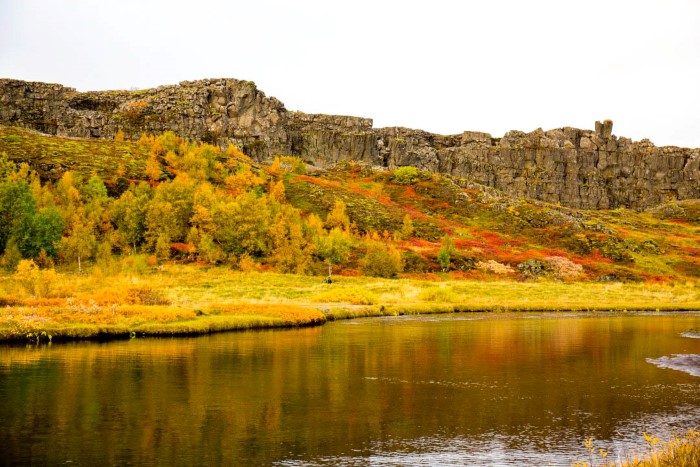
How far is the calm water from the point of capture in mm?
16344

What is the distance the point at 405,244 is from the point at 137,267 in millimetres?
48786

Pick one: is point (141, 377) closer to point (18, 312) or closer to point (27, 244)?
point (18, 312)

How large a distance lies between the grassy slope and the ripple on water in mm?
23970

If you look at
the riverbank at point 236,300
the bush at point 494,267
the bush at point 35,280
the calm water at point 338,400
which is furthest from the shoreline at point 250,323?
the bush at point 494,267

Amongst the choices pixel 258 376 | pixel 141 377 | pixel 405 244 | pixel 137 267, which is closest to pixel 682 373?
pixel 258 376

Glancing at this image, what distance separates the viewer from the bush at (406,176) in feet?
547

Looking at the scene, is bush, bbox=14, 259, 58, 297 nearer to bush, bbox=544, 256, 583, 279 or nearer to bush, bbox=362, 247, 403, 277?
bush, bbox=362, 247, 403, 277

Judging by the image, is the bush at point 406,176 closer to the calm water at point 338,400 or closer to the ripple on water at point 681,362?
→ the calm water at point 338,400

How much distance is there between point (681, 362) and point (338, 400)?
18237 millimetres

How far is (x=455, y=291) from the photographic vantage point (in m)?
73.8

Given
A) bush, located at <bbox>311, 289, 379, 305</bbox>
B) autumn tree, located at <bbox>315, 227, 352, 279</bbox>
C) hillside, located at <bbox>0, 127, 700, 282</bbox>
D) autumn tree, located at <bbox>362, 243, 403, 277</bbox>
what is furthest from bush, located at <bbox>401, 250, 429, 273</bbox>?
bush, located at <bbox>311, 289, 379, 305</bbox>

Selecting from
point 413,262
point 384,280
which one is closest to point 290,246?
point 384,280

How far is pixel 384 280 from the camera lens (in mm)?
81062

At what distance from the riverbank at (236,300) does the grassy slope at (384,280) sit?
125 millimetres
